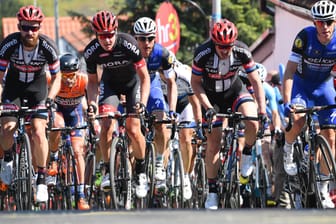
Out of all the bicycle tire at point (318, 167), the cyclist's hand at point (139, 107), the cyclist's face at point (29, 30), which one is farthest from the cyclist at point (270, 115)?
the cyclist's face at point (29, 30)

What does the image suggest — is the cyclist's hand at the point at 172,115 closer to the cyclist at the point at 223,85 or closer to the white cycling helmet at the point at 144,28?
the cyclist at the point at 223,85

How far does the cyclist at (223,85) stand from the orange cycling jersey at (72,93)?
215 centimetres

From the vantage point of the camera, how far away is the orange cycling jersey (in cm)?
1371

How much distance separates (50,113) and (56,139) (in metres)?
2.17

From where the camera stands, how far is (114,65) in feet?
38.8

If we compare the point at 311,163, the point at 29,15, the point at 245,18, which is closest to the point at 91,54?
the point at 29,15

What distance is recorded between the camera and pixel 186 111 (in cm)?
1442

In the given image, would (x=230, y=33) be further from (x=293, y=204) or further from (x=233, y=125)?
(x=293, y=204)

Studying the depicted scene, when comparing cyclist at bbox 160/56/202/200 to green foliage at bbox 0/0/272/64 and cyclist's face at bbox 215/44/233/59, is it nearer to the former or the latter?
cyclist's face at bbox 215/44/233/59

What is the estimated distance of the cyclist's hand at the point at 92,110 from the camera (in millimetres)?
11273

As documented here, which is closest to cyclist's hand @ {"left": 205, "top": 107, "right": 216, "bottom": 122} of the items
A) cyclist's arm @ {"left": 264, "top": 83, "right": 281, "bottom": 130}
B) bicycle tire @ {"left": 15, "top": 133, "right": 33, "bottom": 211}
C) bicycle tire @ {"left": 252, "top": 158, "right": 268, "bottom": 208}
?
bicycle tire @ {"left": 252, "top": 158, "right": 268, "bottom": 208}

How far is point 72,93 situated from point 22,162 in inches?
101

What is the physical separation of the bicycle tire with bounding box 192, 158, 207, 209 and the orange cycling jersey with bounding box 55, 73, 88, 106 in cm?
185

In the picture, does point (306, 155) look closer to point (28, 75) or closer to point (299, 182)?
point (299, 182)
